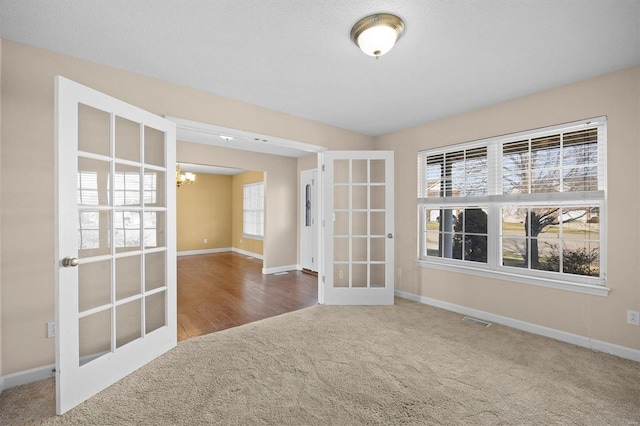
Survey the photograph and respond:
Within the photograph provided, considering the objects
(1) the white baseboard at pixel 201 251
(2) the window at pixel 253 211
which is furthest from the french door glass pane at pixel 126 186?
(1) the white baseboard at pixel 201 251

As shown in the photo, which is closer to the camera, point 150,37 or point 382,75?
point 150,37

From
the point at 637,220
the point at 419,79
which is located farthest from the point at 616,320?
the point at 419,79

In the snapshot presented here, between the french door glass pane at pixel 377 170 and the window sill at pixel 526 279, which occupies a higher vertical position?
the french door glass pane at pixel 377 170

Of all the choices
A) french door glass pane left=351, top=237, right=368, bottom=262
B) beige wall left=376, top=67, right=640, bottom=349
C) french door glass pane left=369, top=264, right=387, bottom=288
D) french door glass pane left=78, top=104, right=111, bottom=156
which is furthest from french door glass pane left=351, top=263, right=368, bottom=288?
french door glass pane left=78, top=104, right=111, bottom=156

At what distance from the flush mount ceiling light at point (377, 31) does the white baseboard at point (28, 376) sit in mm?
3279

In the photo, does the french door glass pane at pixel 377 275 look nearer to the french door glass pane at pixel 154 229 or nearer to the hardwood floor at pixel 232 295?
the hardwood floor at pixel 232 295

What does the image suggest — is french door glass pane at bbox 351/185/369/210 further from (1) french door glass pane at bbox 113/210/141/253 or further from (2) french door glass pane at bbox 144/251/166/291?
(1) french door glass pane at bbox 113/210/141/253

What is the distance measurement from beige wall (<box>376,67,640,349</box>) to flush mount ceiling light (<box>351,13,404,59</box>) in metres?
1.99

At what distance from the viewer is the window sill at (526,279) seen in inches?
105

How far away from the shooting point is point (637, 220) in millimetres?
2453

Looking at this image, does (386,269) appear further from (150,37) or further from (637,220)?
(150,37)

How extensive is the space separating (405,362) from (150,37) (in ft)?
10.4

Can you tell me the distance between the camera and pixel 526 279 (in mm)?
3080

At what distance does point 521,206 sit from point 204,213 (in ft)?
25.9
